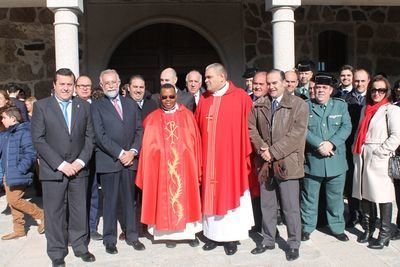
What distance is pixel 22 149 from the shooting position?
4.82m

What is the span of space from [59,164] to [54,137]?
0.80 ft

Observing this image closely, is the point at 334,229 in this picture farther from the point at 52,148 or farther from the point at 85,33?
the point at 85,33

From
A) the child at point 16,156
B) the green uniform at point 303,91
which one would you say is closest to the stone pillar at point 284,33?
the green uniform at point 303,91

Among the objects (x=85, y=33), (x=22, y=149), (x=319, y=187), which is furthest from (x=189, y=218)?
(x=85, y=33)

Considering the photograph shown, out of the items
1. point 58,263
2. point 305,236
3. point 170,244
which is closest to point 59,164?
Result: point 58,263

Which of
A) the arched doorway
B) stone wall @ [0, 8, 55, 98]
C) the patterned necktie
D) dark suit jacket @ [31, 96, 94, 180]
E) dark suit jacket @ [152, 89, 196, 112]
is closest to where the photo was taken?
dark suit jacket @ [31, 96, 94, 180]

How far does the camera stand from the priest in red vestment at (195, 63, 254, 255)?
4.29 metres

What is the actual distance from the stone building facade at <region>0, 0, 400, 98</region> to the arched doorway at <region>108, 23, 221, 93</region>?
0.55m

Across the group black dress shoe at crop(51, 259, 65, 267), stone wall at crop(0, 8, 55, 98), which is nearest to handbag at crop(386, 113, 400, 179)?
black dress shoe at crop(51, 259, 65, 267)

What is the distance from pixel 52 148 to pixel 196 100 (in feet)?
5.77

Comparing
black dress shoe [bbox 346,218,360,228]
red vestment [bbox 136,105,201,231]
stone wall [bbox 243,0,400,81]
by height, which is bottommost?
black dress shoe [bbox 346,218,360,228]

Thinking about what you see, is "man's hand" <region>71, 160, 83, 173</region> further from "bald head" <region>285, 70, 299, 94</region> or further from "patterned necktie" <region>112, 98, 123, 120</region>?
"bald head" <region>285, 70, 299, 94</region>

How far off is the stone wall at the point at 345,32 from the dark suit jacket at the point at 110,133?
202 inches

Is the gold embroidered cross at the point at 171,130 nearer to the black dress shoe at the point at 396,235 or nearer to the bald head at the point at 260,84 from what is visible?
the bald head at the point at 260,84
